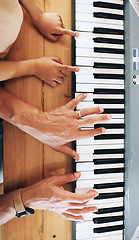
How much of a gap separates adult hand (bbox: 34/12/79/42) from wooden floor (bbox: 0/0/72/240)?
41mm

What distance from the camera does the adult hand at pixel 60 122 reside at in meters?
1.16

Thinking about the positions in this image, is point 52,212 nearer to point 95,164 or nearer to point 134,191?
point 95,164

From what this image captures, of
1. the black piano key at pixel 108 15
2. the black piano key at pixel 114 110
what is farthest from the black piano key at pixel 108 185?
the black piano key at pixel 108 15

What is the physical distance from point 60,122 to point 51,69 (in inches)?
12.8

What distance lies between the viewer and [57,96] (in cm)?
132

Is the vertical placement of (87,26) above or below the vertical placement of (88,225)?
above

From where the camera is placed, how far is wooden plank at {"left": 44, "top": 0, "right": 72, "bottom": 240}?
1.31 m

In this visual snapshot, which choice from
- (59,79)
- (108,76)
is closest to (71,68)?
(59,79)

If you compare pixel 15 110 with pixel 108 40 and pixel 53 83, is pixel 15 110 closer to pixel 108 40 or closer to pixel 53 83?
pixel 53 83

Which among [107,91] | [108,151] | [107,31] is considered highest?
[107,31]

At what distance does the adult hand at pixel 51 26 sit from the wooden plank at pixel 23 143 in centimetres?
5

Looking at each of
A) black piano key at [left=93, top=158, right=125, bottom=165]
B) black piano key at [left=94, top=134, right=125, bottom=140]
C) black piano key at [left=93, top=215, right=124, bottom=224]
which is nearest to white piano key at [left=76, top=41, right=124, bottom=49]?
black piano key at [left=94, top=134, right=125, bottom=140]

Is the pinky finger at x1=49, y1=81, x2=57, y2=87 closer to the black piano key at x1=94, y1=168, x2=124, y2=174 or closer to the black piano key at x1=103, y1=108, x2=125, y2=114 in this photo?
the black piano key at x1=103, y1=108, x2=125, y2=114

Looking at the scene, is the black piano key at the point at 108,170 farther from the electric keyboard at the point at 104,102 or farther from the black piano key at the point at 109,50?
the black piano key at the point at 109,50
